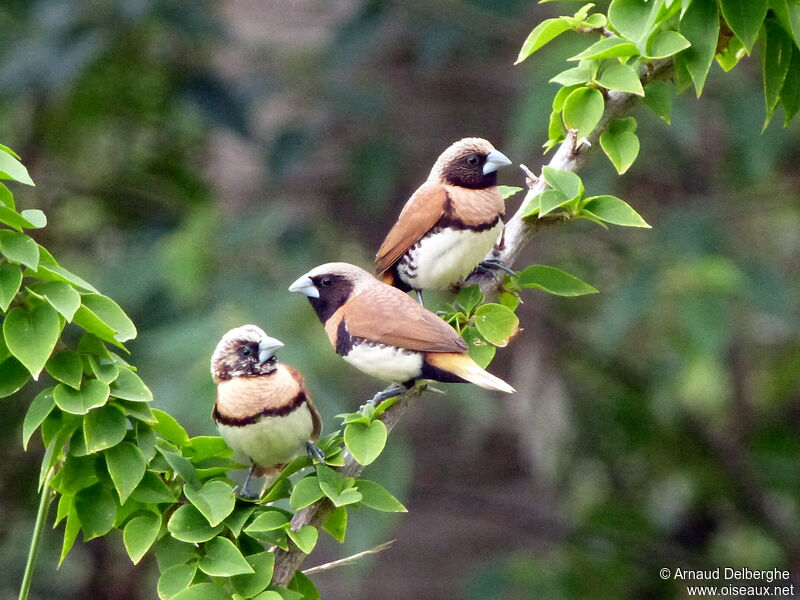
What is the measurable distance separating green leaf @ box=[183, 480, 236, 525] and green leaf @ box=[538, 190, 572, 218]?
3.00 ft

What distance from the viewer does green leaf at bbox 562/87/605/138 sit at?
258 cm

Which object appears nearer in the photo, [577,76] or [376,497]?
[376,497]

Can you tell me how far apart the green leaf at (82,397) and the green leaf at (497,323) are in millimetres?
844

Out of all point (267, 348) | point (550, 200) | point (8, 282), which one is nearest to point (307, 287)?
point (267, 348)

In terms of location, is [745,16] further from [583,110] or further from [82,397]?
[82,397]

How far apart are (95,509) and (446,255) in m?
1.14

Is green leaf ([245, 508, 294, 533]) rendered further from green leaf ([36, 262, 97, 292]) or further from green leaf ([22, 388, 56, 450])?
green leaf ([36, 262, 97, 292])

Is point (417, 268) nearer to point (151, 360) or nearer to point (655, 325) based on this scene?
point (151, 360)

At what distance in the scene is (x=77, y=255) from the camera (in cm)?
691

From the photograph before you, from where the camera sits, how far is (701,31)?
101 inches

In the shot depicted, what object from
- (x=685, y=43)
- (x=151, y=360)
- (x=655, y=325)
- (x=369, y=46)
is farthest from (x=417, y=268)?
(x=655, y=325)

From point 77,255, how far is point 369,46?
2240 millimetres

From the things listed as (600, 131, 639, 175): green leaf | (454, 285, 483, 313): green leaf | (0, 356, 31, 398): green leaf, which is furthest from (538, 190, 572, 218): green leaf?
A: (0, 356, 31, 398): green leaf

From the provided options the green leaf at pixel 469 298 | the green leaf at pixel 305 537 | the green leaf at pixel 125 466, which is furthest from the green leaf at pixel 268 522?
the green leaf at pixel 469 298
